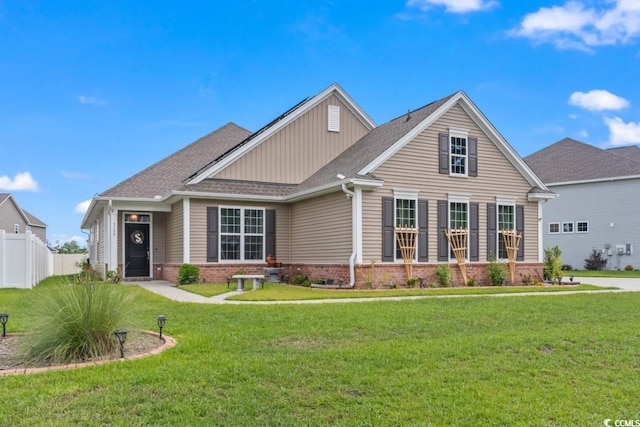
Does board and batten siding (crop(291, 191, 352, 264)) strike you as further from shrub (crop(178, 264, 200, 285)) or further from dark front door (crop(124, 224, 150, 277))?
dark front door (crop(124, 224, 150, 277))

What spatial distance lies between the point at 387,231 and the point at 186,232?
612 cm

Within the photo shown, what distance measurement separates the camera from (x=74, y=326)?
5.60 meters

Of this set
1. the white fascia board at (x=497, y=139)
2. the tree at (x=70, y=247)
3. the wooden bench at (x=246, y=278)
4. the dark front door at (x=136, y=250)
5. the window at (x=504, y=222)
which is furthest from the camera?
the tree at (x=70, y=247)

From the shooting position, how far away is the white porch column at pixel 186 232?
52.4 feet

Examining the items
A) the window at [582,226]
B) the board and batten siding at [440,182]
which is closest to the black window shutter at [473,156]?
the board and batten siding at [440,182]

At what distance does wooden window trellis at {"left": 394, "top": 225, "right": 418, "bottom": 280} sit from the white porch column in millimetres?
6296

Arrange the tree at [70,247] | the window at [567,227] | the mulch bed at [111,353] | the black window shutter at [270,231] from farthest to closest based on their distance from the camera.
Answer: the tree at [70,247] → the window at [567,227] → the black window shutter at [270,231] → the mulch bed at [111,353]

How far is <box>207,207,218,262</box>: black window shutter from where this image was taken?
16312mm

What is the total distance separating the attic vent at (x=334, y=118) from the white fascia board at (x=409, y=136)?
4.53m

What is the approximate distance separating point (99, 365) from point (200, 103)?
16.4m

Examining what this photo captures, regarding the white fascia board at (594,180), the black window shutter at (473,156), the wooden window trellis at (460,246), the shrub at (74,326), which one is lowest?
the shrub at (74,326)

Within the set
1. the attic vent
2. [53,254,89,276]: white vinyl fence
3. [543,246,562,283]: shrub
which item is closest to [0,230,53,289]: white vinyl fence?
the attic vent

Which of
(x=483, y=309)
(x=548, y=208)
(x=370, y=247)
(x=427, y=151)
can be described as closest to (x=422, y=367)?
(x=483, y=309)

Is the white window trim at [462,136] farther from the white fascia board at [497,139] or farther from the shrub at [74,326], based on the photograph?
the shrub at [74,326]
